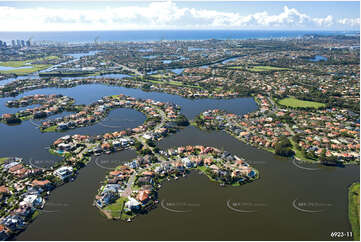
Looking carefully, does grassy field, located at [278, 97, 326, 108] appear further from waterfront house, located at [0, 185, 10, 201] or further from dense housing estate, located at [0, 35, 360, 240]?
waterfront house, located at [0, 185, 10, 201]

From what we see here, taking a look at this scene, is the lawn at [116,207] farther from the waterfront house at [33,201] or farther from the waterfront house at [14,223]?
the waterfront house at [14,223]

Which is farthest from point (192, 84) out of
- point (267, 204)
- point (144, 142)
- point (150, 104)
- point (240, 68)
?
point (267, 204)

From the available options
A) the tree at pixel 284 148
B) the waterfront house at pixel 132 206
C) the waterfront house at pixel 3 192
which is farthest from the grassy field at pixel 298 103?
the waterfront house at pixel 3 192

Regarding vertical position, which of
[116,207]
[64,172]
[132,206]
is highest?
[64,172]

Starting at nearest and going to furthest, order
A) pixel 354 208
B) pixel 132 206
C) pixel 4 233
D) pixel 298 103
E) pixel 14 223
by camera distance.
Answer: pixel 4 233
pixel 14 223
pixel 132 206
pixel 354 208
pixel 298 103

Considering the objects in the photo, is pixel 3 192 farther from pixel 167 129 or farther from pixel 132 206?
pixel 167 129

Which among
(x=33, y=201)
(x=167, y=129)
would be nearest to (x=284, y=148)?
(x=167, y=129)

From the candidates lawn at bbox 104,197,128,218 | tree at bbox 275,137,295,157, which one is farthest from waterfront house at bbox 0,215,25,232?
tree at bbox 275,137,295,157

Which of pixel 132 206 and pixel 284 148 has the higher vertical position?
pixel 284 148
